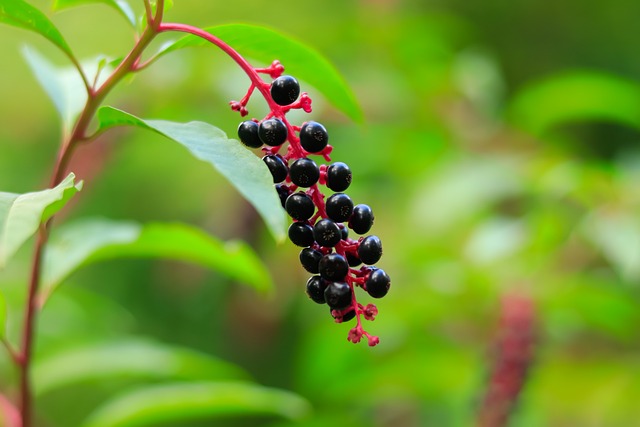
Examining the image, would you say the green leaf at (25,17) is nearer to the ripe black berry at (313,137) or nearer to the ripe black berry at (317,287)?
the ripe black berry at (313,137)

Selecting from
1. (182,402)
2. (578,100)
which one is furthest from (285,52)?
(578,100)

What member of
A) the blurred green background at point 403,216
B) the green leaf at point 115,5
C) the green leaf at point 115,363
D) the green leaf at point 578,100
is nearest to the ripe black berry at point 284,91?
the green leaf at point 115,5

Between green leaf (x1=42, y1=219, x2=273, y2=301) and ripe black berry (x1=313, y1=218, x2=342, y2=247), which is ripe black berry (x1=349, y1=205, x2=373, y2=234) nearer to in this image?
ripe black berry (x1=313, y1=218, x2=342, y2=247)

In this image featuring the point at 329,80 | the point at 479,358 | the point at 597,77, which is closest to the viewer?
the point at 329,80

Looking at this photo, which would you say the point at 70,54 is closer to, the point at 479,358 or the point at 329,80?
the point at 329,80

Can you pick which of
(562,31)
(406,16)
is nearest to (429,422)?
(406,16)

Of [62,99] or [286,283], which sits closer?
Answer: [62,99]

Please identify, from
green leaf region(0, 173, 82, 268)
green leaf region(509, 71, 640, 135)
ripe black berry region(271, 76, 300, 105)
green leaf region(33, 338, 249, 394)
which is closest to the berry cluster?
ripe black berry region(271, 76, 300, 105)
